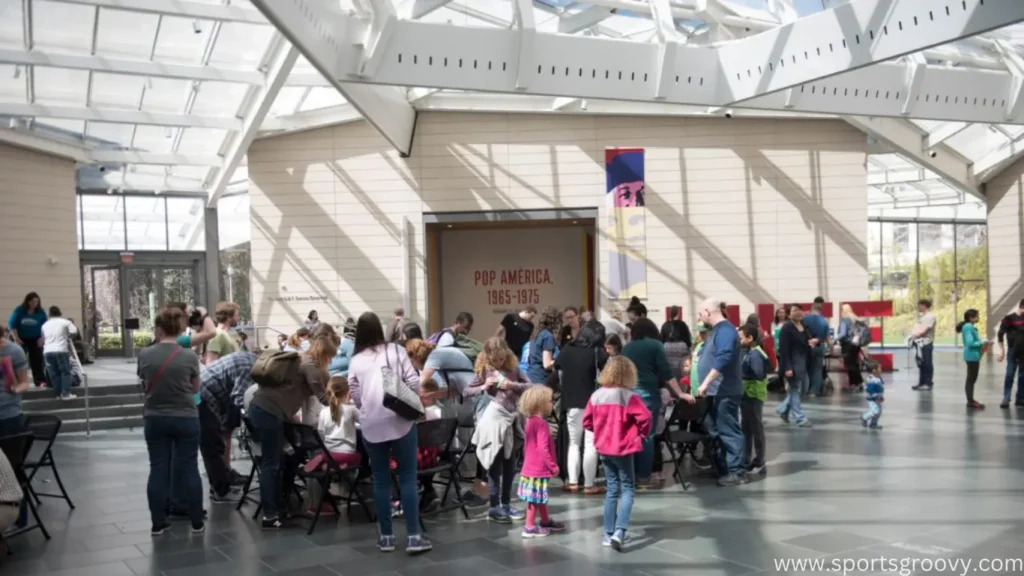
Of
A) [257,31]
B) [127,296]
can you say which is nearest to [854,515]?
[257,31]

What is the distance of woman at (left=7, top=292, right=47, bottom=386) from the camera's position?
12.7 metres

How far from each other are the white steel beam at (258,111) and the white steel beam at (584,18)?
13.8ft

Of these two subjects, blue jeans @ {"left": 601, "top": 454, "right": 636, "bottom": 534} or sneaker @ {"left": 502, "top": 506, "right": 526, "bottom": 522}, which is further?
sneaker @ {"left": 502, "top": 506, "right": 526, "bottom": 522}

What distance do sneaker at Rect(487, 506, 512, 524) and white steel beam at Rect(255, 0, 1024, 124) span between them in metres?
4.58

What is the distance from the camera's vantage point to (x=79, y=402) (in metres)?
12.3

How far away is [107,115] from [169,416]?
11.5 meters

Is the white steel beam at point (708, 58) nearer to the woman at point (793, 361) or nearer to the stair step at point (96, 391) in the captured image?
the woman at point (793, 361)

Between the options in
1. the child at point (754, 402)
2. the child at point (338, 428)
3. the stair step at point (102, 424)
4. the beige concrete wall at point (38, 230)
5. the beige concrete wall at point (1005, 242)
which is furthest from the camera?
the beige concrete wall at point (1005, 242)

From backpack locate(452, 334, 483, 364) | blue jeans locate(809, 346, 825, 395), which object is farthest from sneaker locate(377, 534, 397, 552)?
blue jeans locate(809, 346, 825, 395)

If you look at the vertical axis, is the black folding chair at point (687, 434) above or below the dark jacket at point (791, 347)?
below

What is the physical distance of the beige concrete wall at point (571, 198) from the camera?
1702 cm

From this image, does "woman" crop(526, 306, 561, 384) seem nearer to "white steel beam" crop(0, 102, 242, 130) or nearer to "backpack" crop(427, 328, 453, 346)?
"backpack" crop(427, 328, 453, 346)

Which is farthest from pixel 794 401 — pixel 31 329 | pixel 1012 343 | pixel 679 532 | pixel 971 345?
pixel 31 329

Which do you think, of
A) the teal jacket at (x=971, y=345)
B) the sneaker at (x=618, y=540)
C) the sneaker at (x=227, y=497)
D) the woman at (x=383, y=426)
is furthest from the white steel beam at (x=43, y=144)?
the teal jacket at (x=971, y=345)
